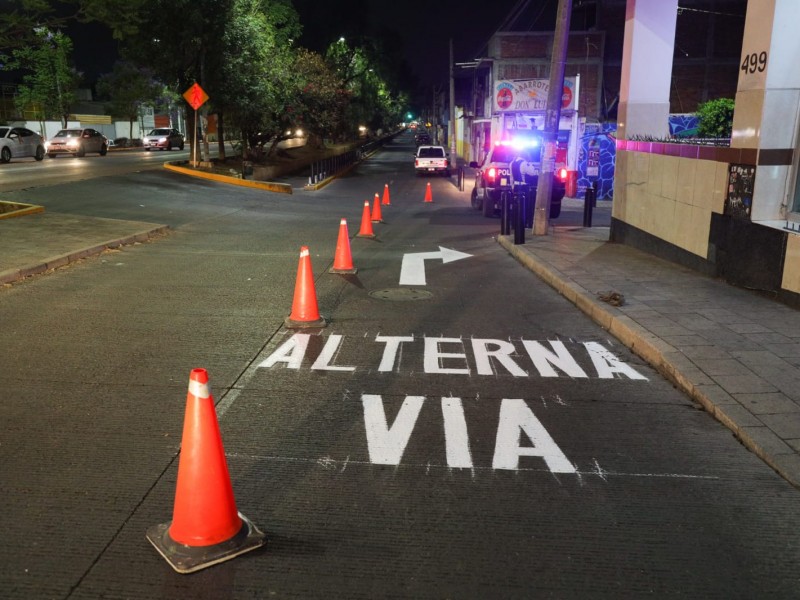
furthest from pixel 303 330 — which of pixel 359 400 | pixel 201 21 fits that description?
pixel 201 21

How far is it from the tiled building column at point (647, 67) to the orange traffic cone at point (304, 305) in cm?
833

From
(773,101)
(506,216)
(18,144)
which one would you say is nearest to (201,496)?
(773,101)

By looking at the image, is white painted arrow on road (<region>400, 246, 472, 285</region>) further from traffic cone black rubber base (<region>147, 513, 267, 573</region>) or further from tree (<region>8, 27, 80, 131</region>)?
tree (<region>8, 27, 80, 131</region>)

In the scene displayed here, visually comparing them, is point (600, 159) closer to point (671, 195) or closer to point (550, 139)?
point (550, 139)

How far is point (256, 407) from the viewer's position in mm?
5457

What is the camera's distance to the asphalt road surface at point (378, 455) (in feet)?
11.1

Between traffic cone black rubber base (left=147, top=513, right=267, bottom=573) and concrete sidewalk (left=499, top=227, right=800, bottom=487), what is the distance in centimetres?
320

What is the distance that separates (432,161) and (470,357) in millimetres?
32370

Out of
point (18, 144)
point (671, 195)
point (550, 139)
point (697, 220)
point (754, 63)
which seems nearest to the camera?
point (754, 63)

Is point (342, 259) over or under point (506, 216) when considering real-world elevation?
under

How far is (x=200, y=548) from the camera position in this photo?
3.44 metres

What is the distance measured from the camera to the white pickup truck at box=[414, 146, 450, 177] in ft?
125

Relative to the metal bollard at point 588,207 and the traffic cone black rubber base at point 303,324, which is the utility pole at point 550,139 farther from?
the traffic cone black rubber base at point 303,324

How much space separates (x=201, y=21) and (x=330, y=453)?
27.3 meters
